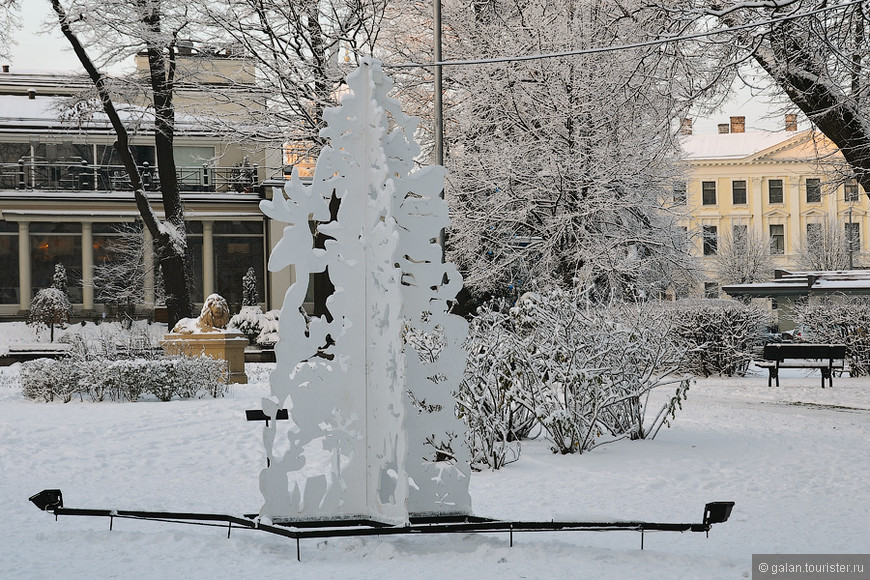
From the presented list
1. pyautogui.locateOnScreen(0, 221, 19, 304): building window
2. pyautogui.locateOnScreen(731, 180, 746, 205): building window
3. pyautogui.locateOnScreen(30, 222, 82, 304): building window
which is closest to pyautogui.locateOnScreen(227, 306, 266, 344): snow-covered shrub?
pyautogui.locateOnScreen(30, 222, 82, 304): building window

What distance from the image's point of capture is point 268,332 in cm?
2775

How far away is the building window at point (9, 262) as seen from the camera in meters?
38.8

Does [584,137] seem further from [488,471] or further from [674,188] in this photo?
[488,471]

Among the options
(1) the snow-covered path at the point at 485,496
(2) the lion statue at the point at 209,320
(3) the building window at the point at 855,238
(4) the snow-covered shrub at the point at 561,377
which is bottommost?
(1) the snow-covered path at the point at 485,496

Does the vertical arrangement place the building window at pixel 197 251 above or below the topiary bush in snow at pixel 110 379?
above

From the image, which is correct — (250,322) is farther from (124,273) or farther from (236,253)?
(236,253)

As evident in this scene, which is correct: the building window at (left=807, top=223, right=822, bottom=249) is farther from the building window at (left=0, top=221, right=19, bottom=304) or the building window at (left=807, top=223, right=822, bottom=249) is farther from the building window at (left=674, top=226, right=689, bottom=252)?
the building window at (left=0, top=221, right=19, bottom=304)

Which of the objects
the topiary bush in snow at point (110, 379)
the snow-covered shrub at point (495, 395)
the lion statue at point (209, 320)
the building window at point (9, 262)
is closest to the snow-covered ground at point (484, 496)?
the snow-covered shrub at point (495, 395)

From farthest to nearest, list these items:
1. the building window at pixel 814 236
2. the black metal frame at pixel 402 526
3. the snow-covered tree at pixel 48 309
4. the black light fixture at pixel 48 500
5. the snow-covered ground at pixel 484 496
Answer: the building window at pixel 814 236 → the snow-covered tree at pixel 48 309 → the black light fixture at pixel 48 500 → the black metal frame at pixel 402 526 → the snow-covered ground at pixel 484 496

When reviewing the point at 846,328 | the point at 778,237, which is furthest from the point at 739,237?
the point at 846,328

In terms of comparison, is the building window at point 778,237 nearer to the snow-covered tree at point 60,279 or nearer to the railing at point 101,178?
the railing at point 101,178

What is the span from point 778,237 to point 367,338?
65325mm

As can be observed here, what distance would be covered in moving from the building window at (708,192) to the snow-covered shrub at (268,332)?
4579 centimetres

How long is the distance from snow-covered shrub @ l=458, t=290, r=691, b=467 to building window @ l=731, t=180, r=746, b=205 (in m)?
59.2
